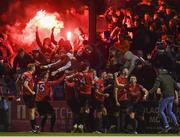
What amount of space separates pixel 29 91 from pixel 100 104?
2318 millimetres

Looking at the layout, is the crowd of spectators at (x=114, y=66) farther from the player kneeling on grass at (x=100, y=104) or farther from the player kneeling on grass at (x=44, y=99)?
the player kneeling on grass at (x=44, y=99)

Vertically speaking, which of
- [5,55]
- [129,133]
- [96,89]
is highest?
[5,55]

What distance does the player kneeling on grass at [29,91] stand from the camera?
69.9 ft

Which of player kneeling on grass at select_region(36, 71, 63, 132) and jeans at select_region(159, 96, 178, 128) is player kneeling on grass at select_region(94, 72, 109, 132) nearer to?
player kneeling on grass at select_region(36, 71, 63, 132)

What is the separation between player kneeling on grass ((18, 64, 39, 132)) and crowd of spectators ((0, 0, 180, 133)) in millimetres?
1216

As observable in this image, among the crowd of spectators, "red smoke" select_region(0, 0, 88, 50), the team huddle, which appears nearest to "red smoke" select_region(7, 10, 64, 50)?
"red smoke" select_region(0, 0, 88, 50)

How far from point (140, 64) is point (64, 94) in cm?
274

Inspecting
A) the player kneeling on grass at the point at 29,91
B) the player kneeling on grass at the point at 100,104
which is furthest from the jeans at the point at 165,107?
the player kneeling on grass at the point at 29,91

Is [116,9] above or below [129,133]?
above

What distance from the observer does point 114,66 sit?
881 inches

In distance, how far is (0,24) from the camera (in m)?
27.8

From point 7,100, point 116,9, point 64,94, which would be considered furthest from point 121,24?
point 7,100

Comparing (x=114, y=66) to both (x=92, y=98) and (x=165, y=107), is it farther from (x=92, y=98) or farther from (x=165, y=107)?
(x=165, y=107)

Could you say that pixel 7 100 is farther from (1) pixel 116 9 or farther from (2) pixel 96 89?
(1) pixel 116 9
